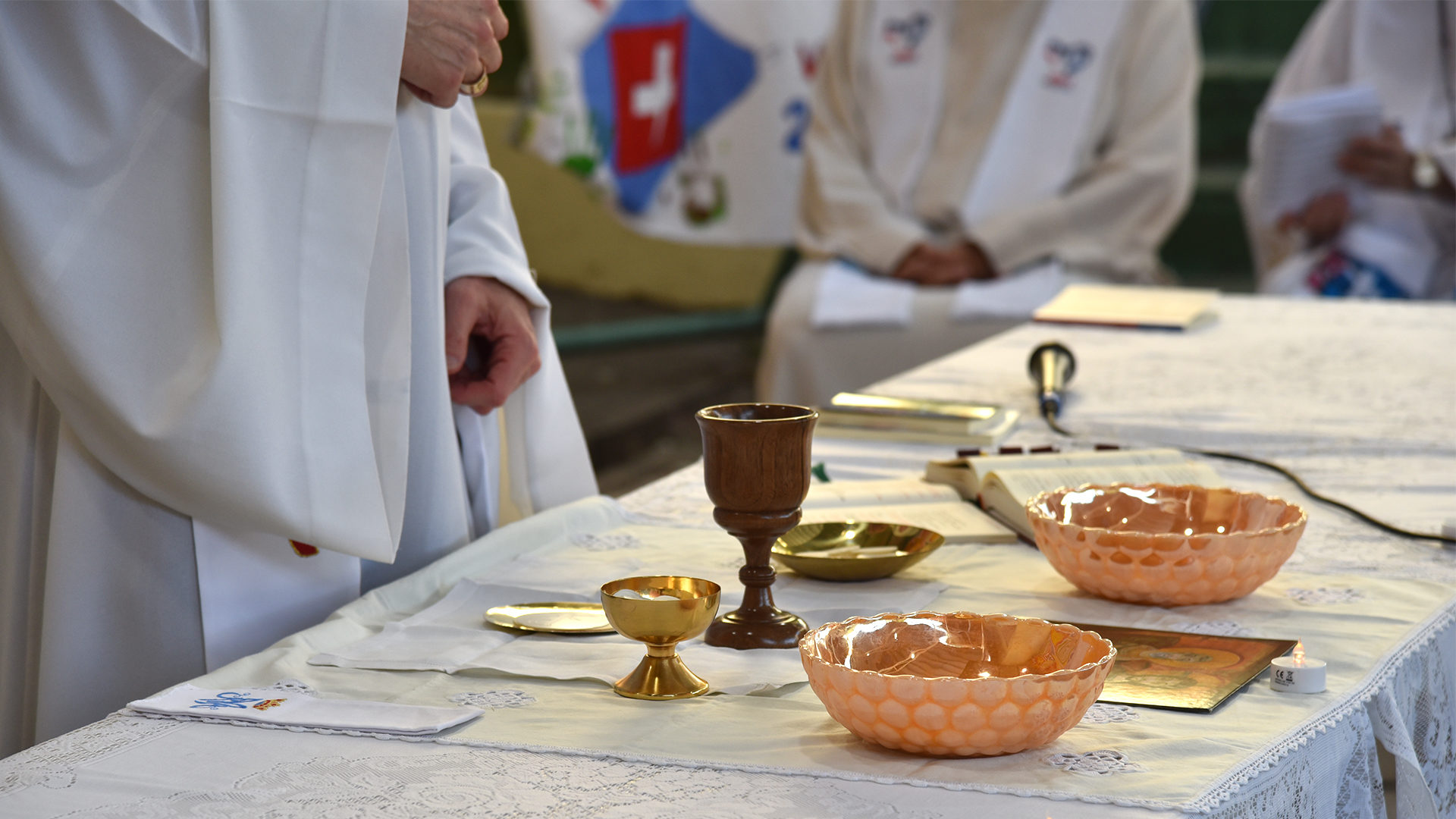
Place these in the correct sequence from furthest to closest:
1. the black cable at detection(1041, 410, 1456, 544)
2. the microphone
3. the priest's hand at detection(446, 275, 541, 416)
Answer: the microphone
the priest's hand at detection(446, 275, 541, 416)
the black cable at detection(1041, 410, 1456, 544)

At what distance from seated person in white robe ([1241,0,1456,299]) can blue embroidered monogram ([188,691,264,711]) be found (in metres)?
3.81

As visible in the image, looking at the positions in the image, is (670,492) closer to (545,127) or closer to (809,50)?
(545,127)

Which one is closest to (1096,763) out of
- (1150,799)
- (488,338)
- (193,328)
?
(1150,799)

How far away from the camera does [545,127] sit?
15.0 feet

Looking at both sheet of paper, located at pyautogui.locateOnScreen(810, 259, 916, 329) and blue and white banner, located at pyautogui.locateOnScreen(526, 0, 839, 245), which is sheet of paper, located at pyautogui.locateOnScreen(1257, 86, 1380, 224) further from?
blue and white banner, located at pyautogui.locateOnScreen(526, 0, 839, 245)

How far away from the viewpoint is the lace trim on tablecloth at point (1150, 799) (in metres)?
0.90

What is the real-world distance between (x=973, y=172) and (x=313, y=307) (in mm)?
3399

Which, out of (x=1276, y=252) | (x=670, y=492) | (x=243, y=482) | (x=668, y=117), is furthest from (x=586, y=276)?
(x=243, y=482)

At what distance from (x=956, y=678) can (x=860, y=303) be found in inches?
131

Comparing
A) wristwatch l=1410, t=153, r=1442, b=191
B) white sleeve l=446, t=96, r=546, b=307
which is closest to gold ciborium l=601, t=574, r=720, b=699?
white sleeve l=446, t=96, r=546, b=307

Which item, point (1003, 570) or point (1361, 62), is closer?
point (1003, 570)

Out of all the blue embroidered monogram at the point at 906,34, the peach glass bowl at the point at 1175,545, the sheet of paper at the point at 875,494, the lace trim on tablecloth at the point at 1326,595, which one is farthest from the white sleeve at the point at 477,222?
the blue embroidered monogram at the point at 906,34

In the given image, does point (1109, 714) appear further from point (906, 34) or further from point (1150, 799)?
point (906, 34)

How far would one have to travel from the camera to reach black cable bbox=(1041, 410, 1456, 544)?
154cm
